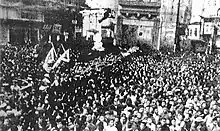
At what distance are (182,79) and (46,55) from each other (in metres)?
1.40

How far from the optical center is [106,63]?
3213 millimetres

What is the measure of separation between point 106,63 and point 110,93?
32 cm

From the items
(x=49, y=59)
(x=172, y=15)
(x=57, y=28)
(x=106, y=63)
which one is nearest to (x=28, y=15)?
(x=57, y=28)

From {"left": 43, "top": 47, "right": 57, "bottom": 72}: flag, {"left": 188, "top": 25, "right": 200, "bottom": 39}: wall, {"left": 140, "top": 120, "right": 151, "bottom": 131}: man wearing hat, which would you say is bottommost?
{"left": 140, "top": 120, "right": 151, "bottom": 131}: man wearing hat

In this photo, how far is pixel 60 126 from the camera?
9.59 ft

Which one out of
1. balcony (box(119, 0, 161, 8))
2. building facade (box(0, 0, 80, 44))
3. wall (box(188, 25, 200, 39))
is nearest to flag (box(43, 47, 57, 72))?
building facade (box(0, 0, 80, 44))

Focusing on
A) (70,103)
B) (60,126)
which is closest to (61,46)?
(70,103)

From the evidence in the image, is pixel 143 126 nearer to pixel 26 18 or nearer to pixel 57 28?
pixel 57 28

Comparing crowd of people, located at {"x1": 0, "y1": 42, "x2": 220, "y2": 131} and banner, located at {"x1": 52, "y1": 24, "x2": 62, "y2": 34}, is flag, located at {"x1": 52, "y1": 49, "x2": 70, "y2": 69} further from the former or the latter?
banner, located at {"x1": 52, "y1": 24, "x2": 62, "y2": 34}

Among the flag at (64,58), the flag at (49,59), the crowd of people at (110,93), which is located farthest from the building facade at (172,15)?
the flag at (49,59)

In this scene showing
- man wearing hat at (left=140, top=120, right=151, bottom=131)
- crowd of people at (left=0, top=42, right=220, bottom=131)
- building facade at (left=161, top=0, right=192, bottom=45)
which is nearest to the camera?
man wearing hat at (left=140, top=120, right=151, bottom=131)

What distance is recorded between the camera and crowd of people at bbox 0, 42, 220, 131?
9.60 feet

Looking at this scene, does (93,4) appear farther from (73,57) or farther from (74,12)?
(73,57)

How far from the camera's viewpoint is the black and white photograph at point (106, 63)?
9.75 ft
